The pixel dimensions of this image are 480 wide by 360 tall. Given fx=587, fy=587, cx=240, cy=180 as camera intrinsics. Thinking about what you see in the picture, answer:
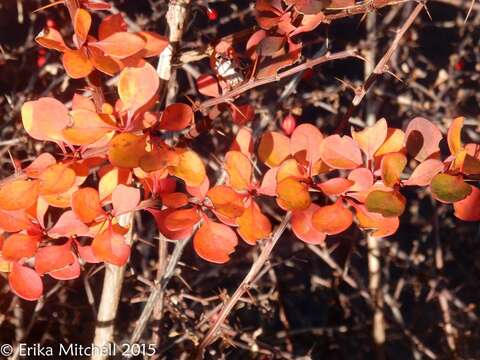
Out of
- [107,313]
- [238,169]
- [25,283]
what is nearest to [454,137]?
[238,169]

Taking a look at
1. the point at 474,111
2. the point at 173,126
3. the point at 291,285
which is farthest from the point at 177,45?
the point at 474,111

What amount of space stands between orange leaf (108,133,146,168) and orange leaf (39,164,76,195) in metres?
0.09

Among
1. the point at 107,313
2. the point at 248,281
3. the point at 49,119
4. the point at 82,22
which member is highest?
the point at 82,22

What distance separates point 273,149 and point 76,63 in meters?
0.30

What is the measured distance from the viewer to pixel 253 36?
3.21 ft

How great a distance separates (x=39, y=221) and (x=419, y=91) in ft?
4.82

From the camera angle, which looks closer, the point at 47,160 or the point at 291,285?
the point at 47,160

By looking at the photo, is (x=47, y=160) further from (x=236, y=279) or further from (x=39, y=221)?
(x=236, y=279)

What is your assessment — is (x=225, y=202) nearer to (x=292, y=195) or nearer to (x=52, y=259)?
(x=292, y=195)

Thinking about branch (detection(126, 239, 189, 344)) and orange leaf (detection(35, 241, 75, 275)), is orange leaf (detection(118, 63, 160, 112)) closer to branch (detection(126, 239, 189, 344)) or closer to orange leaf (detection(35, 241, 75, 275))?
orange leaf (detection(35, 241, 75, 275))

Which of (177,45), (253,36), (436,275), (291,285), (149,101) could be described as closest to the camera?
(149,101)

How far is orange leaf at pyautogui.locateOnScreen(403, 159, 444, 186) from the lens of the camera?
2.58 ft

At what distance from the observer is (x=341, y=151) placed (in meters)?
0.81

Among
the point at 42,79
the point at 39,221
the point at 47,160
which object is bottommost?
the point at 42,79
